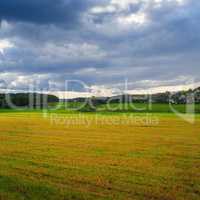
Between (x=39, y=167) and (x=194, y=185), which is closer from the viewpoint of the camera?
(x=194, y=185)

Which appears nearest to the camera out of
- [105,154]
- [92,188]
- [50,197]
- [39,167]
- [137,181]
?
[50,197]

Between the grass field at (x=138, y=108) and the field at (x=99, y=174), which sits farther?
the grass field at (x=138, y=108)

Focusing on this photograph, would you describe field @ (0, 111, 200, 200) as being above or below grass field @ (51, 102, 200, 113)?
below

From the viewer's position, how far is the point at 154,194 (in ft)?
28.5

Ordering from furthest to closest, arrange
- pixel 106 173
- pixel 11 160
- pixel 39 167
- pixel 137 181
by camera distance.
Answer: pixel 11 160, pixel 39 167, pixel 106 173, pixel 137 181

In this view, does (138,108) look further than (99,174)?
Yes

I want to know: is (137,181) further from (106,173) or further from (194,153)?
(194,153)

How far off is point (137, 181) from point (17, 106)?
9164cm

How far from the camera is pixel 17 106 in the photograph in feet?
319

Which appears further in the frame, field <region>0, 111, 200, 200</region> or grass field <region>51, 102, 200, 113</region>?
grass field <region>51, 102, 200, 113</region>

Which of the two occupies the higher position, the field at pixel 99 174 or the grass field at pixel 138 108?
the grass field at pixel 138 108

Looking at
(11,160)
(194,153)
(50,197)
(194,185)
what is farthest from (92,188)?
(194,153)

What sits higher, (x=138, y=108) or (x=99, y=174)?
(x=138, y=108)

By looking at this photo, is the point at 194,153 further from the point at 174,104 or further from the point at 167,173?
the point at 174,104
